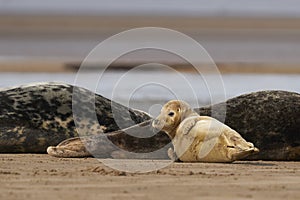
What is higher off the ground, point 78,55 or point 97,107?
point 78,55

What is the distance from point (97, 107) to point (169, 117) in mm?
1225

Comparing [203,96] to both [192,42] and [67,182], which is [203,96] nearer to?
[67,182]

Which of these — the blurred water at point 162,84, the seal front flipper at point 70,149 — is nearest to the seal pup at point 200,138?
the seal front flipper at point 70,149

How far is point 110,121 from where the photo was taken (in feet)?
30.2

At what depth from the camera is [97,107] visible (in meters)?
9.27

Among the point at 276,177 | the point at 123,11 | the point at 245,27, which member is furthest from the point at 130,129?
the point at 123,11

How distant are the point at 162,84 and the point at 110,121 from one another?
24.7ft

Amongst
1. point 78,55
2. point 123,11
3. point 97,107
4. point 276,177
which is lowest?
point 276,177

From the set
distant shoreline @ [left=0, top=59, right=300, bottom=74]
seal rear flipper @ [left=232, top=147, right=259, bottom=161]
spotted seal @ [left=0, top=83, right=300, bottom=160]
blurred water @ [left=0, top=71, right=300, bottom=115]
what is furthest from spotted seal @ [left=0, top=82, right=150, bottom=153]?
distant shoreline @ [left=0, top=59, right=300, bottom=74]

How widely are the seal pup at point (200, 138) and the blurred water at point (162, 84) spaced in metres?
4.15

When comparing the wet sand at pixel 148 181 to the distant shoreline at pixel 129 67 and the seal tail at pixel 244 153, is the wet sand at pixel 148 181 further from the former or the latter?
the distant shoreline at pixel 129 67

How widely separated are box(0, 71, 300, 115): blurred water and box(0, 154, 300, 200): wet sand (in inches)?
186

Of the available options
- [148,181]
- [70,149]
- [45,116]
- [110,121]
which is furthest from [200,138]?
[45,116]

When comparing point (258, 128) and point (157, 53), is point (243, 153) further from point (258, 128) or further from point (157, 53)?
point (157, 53)
